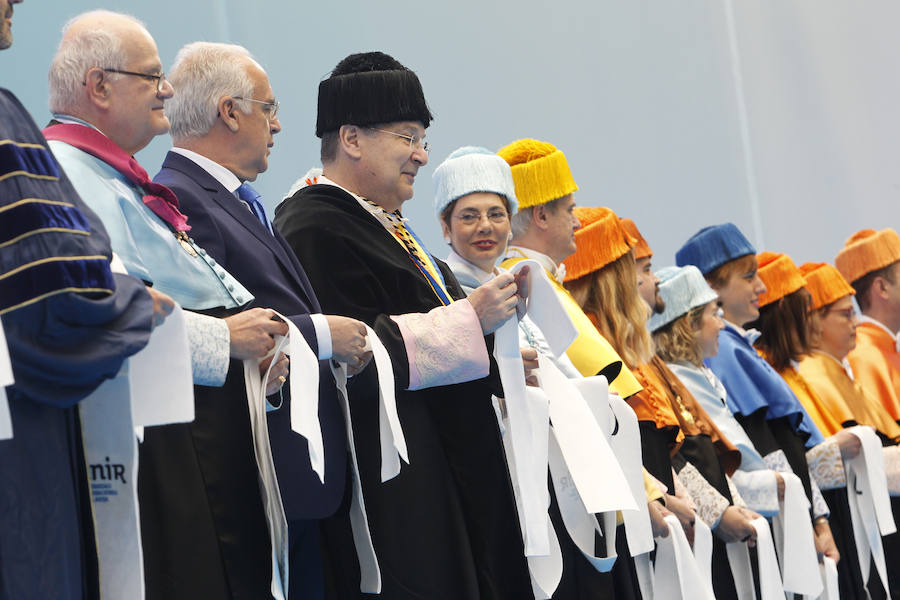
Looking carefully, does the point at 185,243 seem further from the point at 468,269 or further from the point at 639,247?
the point at 639,247

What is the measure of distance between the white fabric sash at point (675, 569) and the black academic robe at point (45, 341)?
2579 mm

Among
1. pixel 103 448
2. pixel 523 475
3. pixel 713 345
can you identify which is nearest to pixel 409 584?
pixel 523 475

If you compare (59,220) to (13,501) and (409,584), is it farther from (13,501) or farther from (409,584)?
(409,584)

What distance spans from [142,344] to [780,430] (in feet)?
13.3

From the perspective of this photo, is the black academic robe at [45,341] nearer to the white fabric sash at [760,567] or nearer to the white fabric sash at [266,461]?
the white fabric sash at [266,461]

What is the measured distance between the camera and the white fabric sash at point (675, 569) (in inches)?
167

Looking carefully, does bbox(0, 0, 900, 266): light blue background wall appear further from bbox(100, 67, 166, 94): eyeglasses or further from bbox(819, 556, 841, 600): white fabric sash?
bbox(819, 556, 841, 600): white fabric sash

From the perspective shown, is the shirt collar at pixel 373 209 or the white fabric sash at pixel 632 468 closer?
the shirt collar at pixel 373 209

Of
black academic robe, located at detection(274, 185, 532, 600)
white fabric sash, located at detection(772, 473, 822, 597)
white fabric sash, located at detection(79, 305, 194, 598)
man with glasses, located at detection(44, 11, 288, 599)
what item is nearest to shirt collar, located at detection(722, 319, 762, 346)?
white fabric sash, located at detection(772, 473, 822, 597)

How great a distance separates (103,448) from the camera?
2199 mm

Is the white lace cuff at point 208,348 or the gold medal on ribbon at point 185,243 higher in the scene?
the gold medal on ribbon at point 185,243

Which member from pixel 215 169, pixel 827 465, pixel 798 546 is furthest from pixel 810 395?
pixel 215 169

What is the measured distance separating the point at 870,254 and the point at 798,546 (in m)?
2.55

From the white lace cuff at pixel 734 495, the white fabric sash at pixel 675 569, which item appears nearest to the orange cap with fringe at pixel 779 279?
the white lace cuff at pixel 734 495
